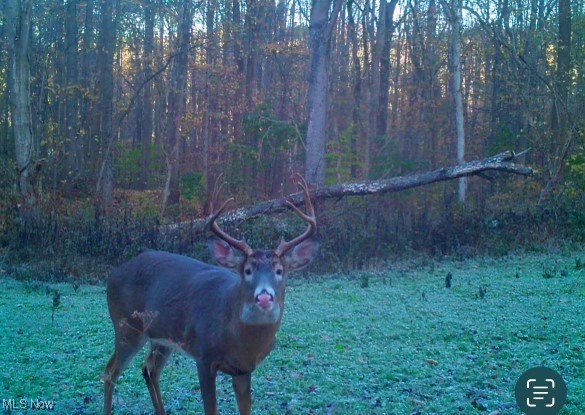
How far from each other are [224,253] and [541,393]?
2.54 meters

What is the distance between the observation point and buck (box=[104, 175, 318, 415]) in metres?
5.27

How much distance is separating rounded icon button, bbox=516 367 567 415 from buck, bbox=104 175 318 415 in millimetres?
1859

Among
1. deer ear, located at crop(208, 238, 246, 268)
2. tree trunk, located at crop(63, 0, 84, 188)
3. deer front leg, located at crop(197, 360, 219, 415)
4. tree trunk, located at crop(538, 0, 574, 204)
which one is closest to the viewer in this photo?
deer front leg, located at crop(197, 360, 219, 415)

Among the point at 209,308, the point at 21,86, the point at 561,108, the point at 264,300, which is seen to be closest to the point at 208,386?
the point at 209,308

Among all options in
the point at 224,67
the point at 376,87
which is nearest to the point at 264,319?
the point at 224,67

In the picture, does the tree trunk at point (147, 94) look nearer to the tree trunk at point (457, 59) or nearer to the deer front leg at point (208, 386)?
the tree trunk at point (457, 59)

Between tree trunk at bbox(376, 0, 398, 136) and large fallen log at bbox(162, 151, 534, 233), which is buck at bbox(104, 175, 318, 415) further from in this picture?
tree trunk at bbox(376, 0, 398, 136)

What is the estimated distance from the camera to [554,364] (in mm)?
6809

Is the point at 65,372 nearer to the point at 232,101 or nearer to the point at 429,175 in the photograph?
the point at 429,175

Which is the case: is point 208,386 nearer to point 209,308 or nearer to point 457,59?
point 209,308

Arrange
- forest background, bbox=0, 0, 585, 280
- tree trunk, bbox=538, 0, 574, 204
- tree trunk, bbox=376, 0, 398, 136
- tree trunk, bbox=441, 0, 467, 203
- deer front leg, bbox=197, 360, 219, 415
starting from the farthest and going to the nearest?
tree trunk, bbox=376, 0, 398, 136, tree trunk, bbox=441, 0, 467, 203, tree trunk, bbox=538, 0, 574, 204, forest background, bbox=0, 0, 585, 280, deer front leg, bbox=197, 360, 219, 415

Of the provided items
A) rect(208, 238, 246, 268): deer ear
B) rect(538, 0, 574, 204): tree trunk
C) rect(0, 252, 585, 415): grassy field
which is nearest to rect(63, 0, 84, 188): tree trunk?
rect(538, 0, 574, 204): tree trunk

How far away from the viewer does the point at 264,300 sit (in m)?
5.06

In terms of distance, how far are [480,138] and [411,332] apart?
2184 centimetres
